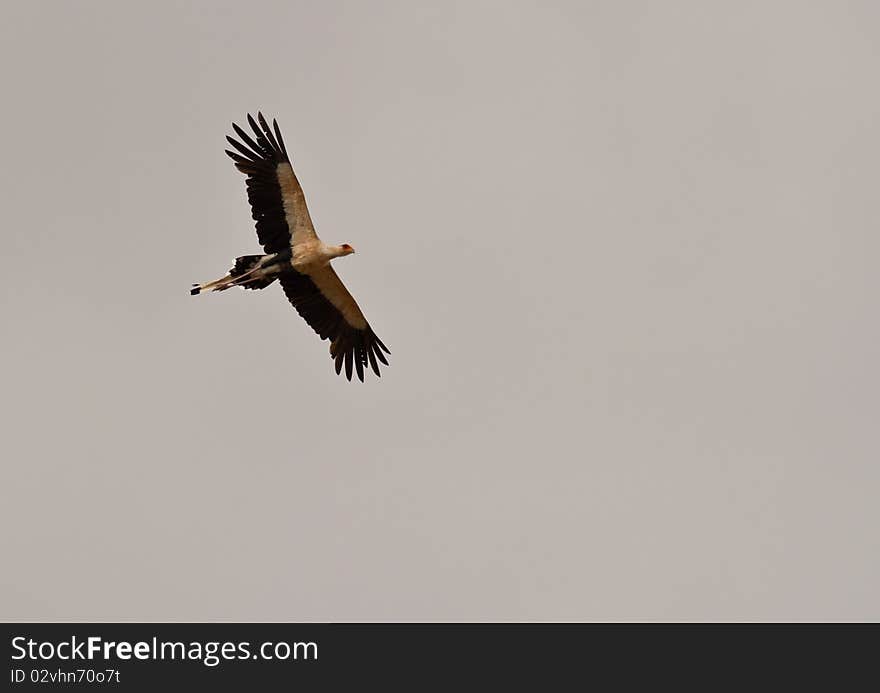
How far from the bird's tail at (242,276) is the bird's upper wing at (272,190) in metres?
0.55

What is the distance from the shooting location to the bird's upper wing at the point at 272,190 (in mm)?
47906

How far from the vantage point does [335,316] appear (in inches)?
2018

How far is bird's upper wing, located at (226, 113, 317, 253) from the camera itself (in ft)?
157

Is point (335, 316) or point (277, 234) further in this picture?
point (335, 316)

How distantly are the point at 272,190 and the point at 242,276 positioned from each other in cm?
259

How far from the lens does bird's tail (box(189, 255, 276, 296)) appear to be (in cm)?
4844

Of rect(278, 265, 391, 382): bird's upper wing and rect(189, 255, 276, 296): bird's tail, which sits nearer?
rect(189, 255, 276, 296): bird's tail

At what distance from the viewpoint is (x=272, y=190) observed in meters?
48.2

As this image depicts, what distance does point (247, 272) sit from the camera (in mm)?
48656

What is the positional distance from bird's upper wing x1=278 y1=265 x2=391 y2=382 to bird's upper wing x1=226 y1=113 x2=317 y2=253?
1242 millimetres

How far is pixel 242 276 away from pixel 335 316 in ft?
12.4
